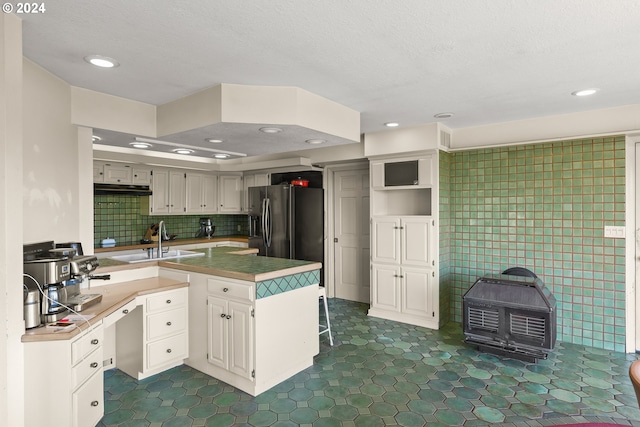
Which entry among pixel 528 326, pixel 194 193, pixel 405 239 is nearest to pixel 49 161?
pixel 194 193

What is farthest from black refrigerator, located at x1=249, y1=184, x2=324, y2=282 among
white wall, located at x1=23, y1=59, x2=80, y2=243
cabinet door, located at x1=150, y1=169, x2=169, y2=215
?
white wall, located at x1=23, y1=59, x2=80, y2=243

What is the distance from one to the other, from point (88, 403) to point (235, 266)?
1320 millimetres

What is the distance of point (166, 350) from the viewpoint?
3.00 metres

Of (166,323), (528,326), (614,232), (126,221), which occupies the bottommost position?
(528,326)

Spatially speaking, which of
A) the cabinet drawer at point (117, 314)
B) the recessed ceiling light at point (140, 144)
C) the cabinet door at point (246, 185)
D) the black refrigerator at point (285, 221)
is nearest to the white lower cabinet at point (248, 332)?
the cabinet drawer at point (117, 314)

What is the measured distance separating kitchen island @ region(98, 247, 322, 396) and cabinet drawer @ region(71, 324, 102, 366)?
0.72 metres

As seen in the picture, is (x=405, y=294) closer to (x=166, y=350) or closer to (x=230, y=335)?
(x=230, y=335)

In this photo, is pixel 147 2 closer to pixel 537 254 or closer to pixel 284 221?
pixel 284 221

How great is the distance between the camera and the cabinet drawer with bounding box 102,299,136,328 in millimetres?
2365

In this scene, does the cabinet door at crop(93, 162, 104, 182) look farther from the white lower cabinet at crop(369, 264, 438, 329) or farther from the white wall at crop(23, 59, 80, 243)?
the white lower cabinet at crop(369, 264, 438, 329)

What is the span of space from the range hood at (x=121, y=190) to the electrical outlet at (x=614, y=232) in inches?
220

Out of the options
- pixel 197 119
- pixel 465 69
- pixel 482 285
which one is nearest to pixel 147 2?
pixel 197 119

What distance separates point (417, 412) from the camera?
245 cm

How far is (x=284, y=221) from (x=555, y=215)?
10.6 ft
